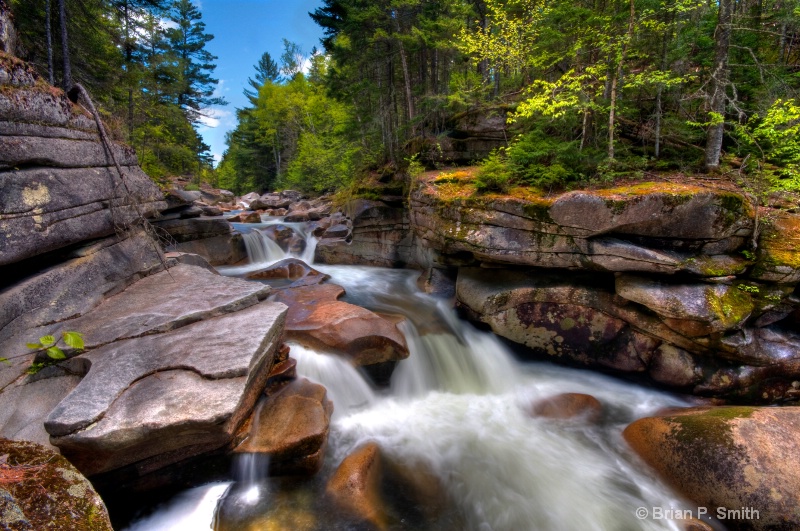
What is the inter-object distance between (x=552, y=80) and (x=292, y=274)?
36.8 ft

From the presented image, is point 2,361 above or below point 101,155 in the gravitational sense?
below

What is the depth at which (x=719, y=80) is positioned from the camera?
20.5ft

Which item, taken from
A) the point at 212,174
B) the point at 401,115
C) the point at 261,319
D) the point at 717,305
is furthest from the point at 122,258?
the point at 212,174

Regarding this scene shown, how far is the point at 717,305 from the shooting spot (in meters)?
5.58

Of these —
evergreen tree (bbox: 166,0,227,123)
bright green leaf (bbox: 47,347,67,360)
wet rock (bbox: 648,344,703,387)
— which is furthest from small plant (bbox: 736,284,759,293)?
evergreen tree (bbox: 166,0,227,123)

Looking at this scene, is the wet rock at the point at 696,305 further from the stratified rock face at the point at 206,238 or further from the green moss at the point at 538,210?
the stratified rock face at the point at 206,238

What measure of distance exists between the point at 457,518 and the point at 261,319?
416 centimetres

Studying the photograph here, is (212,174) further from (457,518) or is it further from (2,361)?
(457,518)

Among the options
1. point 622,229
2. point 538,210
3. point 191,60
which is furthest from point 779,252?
point 191,60

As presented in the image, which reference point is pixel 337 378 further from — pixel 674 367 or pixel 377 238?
pixel 377 238

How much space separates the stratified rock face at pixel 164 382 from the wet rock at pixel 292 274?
492cm

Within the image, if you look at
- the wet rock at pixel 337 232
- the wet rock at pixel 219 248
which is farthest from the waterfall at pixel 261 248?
the wet rock at pixel 337 232

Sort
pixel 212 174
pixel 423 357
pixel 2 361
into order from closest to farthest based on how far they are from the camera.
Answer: pixel 2 361 < pixel 423 357 < pixel 212 174

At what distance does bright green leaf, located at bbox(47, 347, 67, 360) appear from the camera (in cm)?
430
